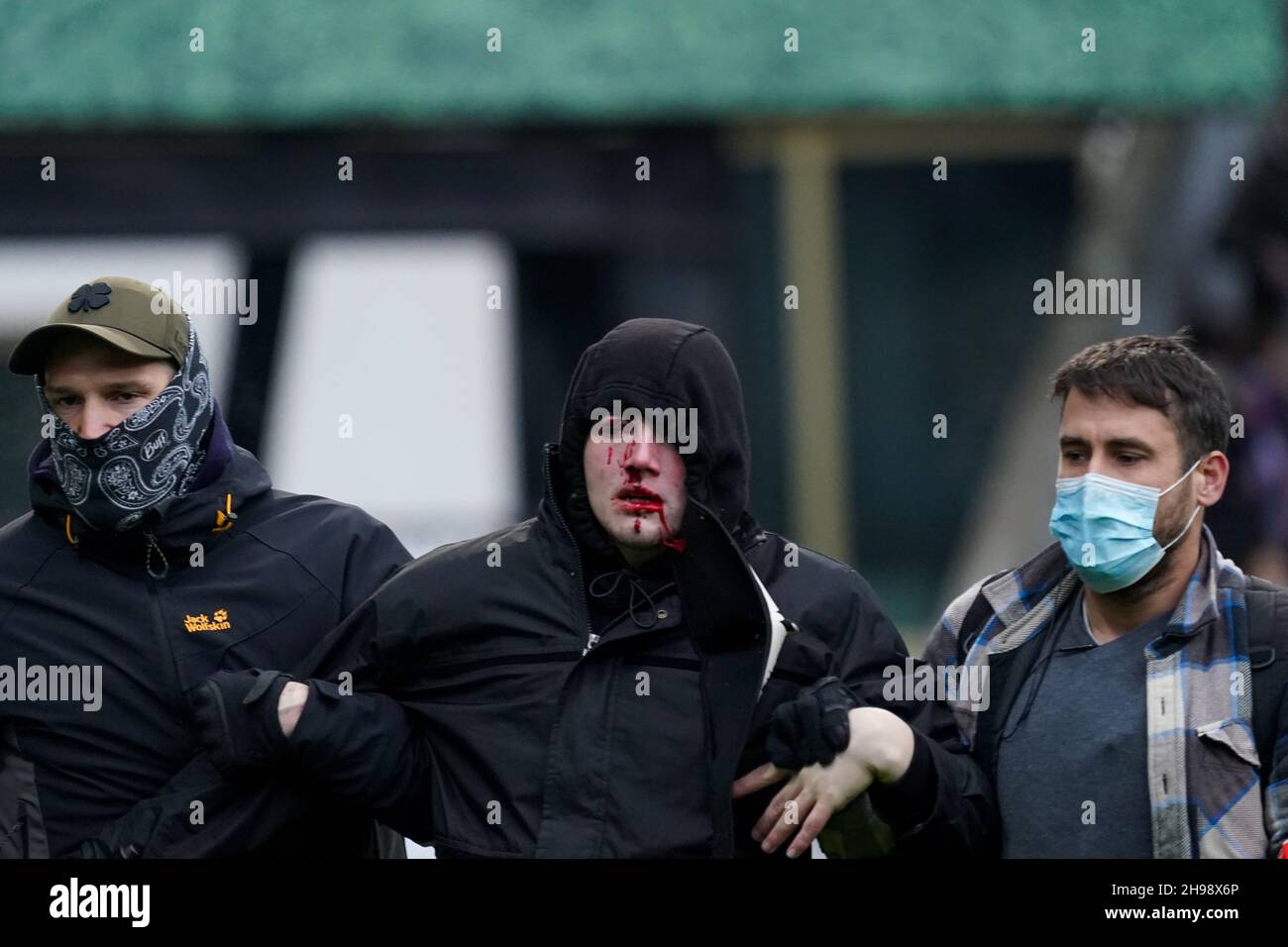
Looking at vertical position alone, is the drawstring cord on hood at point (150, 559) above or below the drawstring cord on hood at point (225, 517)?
below

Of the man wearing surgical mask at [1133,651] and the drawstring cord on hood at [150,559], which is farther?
the drawstring cord on hood at [150,559]

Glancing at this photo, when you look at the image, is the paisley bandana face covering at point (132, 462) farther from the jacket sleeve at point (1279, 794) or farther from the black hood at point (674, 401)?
the jacket sleeve at point (1279, 794)

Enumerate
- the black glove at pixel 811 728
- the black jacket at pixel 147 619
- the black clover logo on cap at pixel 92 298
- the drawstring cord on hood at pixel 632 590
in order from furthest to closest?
the black clover logo on cap at pixel 92 298, the black jacket at pixel 147 619, the drawstring cord on hood at pixel 632 590, the black glove at pixel 811 728

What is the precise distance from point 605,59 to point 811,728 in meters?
5.95

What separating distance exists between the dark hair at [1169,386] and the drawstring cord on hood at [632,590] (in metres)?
0.92

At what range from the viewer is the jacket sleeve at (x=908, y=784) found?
3418 millimetres

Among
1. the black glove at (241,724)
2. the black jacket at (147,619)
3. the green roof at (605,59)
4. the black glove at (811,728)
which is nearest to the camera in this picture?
the black glove at (811,728)

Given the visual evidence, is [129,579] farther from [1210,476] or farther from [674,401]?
[1210,476]

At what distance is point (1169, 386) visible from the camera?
3.70 m

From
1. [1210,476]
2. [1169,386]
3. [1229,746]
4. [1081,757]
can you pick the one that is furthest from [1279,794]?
[1169,386]

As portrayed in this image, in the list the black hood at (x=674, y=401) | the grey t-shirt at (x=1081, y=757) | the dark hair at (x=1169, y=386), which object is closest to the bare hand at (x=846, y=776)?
the grey t-shirt at (x=1081, y=757)

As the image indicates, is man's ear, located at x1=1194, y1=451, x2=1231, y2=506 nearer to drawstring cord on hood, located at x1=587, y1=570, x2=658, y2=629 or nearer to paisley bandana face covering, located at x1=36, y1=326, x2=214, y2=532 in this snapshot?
drawstring cord on hood, located at x1=587, y1=570, x2=658, y2=629
